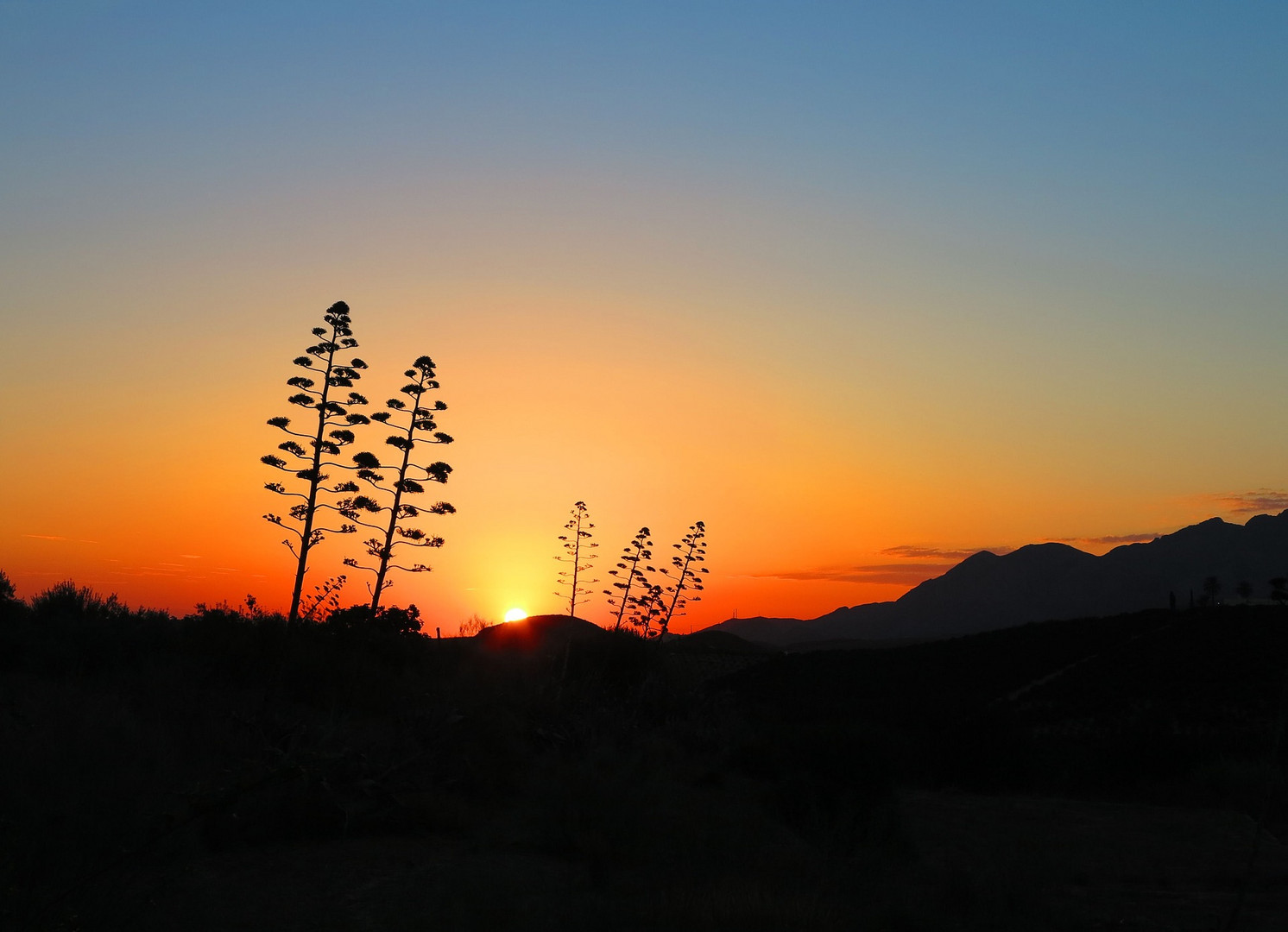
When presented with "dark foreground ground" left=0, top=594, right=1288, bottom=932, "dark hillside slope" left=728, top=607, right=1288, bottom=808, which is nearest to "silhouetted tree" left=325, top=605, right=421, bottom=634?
"dark foreground ground" left=0, top=594, right=1288, bottom=932

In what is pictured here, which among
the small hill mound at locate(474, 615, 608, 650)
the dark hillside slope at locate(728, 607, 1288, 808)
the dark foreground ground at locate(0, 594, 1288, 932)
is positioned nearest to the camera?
the dark foreground ground at locate(0, 594, 1288, 932)

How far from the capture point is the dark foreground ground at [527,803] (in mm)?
6902

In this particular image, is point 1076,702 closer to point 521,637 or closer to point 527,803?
point 521,637

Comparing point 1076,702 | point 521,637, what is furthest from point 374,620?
point 1076,702

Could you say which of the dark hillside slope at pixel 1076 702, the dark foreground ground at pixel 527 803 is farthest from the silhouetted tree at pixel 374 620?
the dark hillside slope at pixel 1076 702

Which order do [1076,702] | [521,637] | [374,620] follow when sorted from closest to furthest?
[374,620], [521,637], [1076,702]

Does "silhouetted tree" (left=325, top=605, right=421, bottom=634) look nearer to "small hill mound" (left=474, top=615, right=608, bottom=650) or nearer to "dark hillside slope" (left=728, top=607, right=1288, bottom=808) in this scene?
"small hill mound" (left=474, top=615, right=608, bottom=650)

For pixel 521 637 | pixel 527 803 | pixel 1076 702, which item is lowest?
pixel 527 803

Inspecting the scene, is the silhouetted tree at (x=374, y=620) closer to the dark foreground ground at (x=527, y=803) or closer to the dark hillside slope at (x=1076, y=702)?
the dark foreground ground at (x=527, y=803)

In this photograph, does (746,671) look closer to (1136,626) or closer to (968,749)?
(1136,626)

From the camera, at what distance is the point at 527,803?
10.2 m

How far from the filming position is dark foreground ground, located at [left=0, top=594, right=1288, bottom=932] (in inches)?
272

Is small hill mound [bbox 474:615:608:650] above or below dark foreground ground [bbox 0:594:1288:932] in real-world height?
above

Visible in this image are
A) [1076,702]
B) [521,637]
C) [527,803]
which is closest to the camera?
[527,803]
